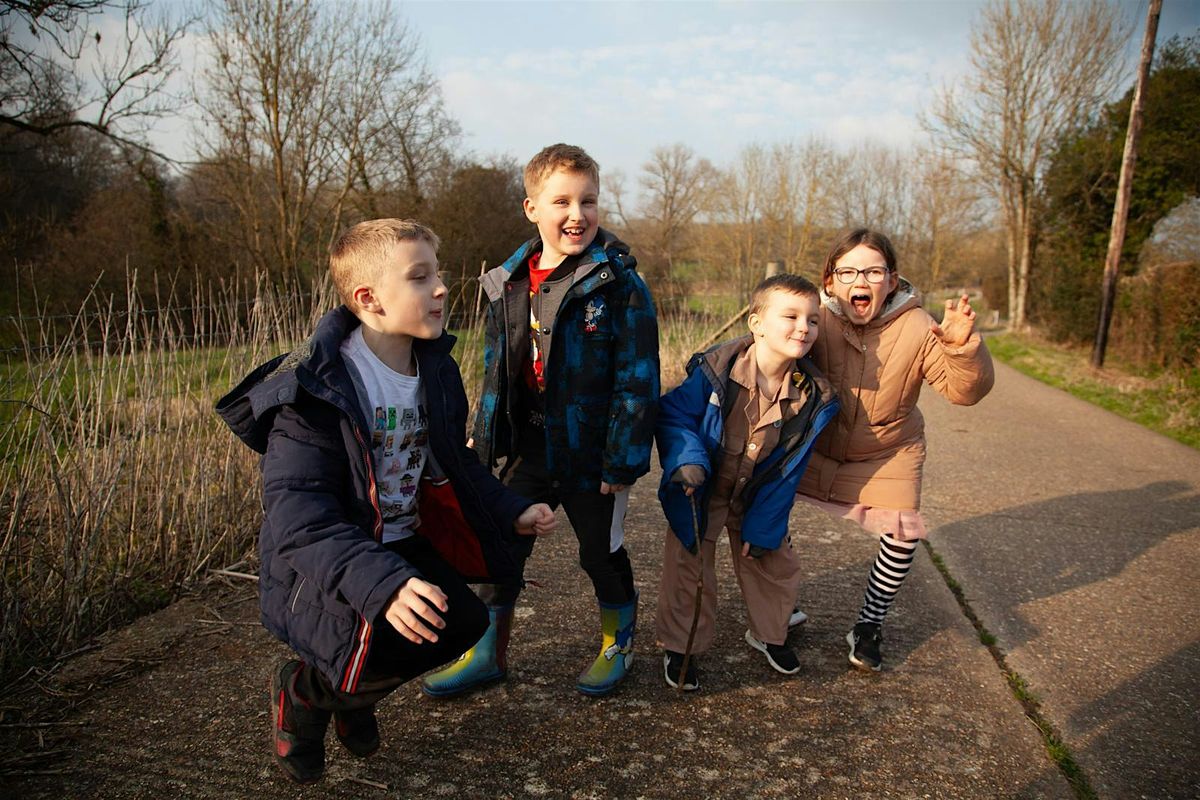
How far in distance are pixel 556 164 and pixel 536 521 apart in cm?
120

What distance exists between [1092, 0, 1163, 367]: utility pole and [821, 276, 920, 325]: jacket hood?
35.3 feet

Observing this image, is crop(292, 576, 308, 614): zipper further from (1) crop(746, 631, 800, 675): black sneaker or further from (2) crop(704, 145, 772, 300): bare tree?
(2) crop(704, 145, 772, 300): bare tree

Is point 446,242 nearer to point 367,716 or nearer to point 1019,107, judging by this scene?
point 367,716

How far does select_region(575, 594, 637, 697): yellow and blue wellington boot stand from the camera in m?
2.66

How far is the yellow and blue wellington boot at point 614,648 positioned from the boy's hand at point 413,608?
1078 mm

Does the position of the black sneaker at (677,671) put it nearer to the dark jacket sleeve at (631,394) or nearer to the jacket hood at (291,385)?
the dark jacket sleeve at (631,394)

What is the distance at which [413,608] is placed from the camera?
5.63ft

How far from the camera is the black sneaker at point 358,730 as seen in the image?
2.13m

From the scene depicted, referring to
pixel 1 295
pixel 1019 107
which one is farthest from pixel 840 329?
pixel 1019 107

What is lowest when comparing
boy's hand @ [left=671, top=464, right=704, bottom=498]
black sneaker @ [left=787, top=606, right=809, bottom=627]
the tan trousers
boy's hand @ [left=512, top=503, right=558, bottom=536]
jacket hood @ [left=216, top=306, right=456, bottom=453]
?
black sneaker @ [left=787, top=606, right=809, bottom=627]

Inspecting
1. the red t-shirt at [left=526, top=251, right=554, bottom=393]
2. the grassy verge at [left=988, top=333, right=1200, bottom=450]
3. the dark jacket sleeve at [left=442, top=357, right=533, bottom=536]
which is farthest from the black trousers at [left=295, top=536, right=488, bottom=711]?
the grassy verge at [left=988, top=333, right=1200, bottom=450]

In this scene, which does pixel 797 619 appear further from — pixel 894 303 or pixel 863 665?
pixel 894 303

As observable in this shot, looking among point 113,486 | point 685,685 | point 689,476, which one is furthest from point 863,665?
point 113,486

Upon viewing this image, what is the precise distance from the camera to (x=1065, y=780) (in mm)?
2193
